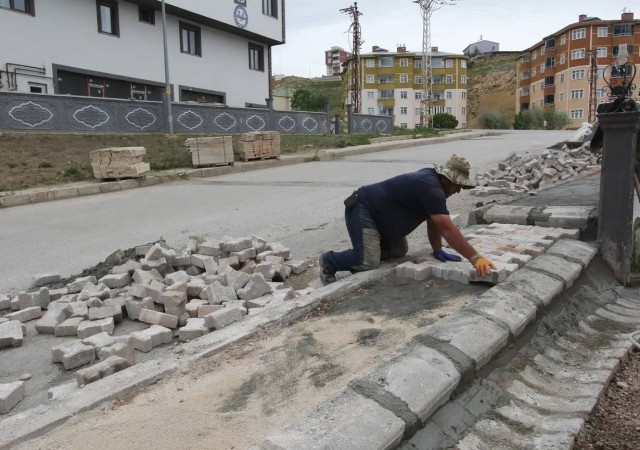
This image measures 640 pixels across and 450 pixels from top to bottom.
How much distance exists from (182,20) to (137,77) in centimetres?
451

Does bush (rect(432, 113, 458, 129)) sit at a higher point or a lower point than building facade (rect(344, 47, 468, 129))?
lower

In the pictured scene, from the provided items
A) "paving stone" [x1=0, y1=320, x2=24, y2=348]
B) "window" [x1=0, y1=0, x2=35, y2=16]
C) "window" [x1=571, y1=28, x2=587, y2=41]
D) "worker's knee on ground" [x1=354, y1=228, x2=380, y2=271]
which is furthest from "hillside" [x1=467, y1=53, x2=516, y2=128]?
"paving stone" [x1=0, y1=320, x2=24, y2=348]

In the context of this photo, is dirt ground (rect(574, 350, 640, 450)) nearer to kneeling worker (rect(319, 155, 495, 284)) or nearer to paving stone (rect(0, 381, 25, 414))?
kneeling worker (rect(319, 155, 495, 284))

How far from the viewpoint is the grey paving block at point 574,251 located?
14.6 feet

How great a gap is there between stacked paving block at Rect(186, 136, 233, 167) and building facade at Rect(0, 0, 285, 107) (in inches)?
309

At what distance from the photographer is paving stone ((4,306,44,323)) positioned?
14.7ft

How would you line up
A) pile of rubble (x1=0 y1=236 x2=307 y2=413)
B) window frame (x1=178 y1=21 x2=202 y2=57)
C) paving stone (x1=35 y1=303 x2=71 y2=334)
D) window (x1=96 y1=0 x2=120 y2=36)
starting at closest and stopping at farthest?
pile of rubble (x1=0 y1=236 x2=307 y2=413)
paving stone (x1=35 y1=303 x2=71 y2=334)
window (x1=96 y1=0 x2=120 y2=36)
window frame (x1=178 y1=21 x2=202 y2=57)

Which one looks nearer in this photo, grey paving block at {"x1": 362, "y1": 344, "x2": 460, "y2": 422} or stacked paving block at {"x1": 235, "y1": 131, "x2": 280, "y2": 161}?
grey paving block at {"x1": 362, "y1": 344, "x2": 460, "y2": 422}

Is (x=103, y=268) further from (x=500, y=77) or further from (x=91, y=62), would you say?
(x=500, y=77)

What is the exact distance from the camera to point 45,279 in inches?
209

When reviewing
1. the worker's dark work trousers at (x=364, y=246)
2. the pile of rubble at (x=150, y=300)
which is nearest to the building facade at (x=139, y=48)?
the pile of rubble at (x=150, y=300)

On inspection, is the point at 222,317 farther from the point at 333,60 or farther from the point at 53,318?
the point at 333,60

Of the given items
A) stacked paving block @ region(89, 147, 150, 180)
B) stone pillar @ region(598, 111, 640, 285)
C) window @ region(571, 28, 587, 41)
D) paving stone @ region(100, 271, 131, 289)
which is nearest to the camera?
stone pillar @ region(598, 111, 640, 285)

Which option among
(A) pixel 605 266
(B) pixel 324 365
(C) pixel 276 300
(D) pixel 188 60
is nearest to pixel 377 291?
(C) pixel 276 300
